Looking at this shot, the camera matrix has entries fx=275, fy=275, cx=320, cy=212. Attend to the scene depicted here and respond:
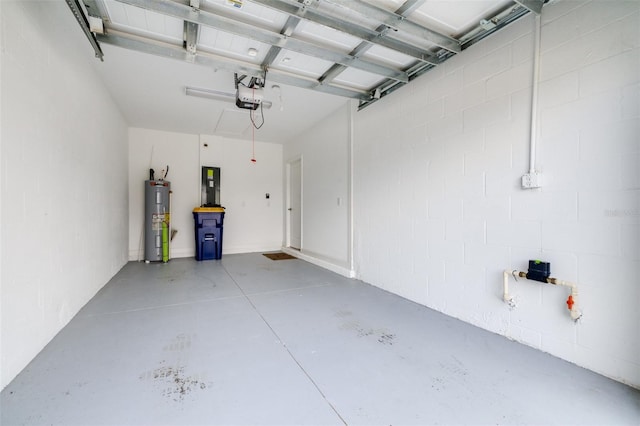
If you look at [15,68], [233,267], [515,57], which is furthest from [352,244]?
[15,68]

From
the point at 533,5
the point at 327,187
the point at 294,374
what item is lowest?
the point at 294,374

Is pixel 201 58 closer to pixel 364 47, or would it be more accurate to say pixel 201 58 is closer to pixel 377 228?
pixel 364 47

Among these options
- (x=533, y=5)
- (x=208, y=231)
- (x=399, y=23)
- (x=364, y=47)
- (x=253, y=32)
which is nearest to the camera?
(x=533, y=5)

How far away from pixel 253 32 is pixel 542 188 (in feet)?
8.44

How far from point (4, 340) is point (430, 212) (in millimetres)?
3307

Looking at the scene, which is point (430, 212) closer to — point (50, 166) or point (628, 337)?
point (628, 337)

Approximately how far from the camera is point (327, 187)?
485cm

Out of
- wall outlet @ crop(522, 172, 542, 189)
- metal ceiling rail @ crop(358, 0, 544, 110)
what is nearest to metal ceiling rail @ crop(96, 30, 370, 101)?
metal ceiling rail @ crop(358, 0, 544, 110)

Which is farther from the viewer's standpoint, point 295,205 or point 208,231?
point 295,205

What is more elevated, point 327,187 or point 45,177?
point 327,187

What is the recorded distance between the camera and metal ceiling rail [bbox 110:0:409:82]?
6.44ft

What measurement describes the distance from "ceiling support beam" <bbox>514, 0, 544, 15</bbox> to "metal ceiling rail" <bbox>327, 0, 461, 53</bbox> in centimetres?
58

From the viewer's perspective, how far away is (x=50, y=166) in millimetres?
2098

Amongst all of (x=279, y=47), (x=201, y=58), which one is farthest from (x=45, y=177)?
(x=279, y=47)
